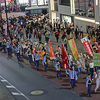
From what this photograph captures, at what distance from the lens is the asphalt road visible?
1983cm

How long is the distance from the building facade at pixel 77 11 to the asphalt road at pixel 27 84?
48.9 feet

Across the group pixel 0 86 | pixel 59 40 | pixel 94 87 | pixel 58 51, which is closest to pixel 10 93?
pixel 0 86

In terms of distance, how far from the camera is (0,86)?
75.0ft

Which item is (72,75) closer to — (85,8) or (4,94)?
(4,94)

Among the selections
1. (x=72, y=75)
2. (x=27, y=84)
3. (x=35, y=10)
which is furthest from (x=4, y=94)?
(x=35, y=10)

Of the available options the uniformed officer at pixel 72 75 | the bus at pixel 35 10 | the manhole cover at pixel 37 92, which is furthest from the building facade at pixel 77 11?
the manhole cover at pixel 37 92

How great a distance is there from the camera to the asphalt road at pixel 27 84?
65.1ft

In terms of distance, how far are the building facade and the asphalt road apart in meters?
14.9

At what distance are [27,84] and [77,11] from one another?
937 inches

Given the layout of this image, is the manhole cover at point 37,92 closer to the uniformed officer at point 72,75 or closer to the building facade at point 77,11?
the uniformed officer at point 72,75

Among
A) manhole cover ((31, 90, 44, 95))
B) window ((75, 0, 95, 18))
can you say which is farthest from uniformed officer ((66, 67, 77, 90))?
window ((75, 0, 95, 18))

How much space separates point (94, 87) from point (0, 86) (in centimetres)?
752

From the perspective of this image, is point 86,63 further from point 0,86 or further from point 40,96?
point 0,86

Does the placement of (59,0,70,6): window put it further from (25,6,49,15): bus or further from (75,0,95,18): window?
(25,6,49,15): bus
